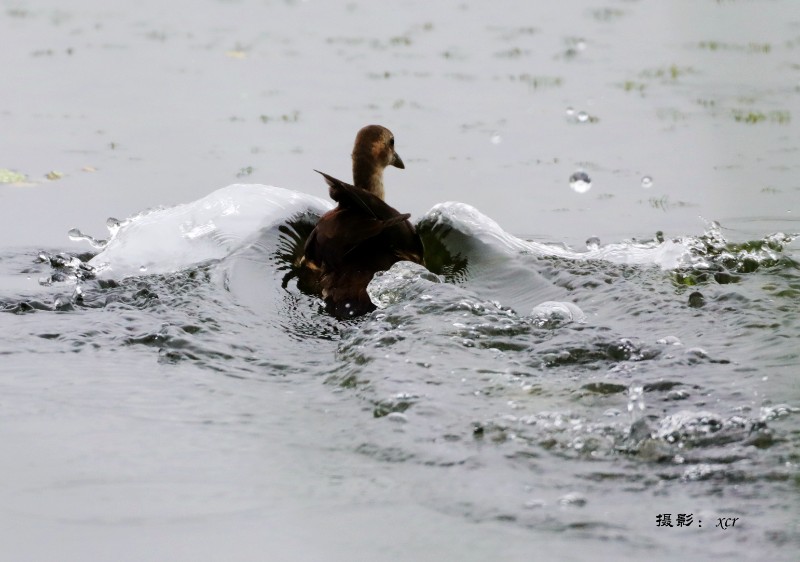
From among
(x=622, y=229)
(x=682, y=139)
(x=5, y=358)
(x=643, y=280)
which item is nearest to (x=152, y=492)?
(x=5, y=358)

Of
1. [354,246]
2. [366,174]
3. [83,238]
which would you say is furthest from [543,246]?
[83,238]

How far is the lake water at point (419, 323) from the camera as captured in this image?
3.07m

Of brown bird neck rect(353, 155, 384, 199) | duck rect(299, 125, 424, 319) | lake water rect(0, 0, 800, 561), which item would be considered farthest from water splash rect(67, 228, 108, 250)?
brown bird neck rect(353, 155, 384, 199)

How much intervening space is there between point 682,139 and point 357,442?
20.8 feet

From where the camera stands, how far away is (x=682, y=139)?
30.6 feet

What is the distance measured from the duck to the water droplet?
2220mm

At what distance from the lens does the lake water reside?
3.07 metres

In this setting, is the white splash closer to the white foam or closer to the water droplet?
the white foam

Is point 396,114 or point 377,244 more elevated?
point 396,114

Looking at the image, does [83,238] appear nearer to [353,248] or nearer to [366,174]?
[366,174]

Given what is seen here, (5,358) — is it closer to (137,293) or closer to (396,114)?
(137,293)

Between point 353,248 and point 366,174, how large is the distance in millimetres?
1049

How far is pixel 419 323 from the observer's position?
5008mm

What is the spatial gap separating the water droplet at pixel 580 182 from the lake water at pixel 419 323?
0.03 metres
